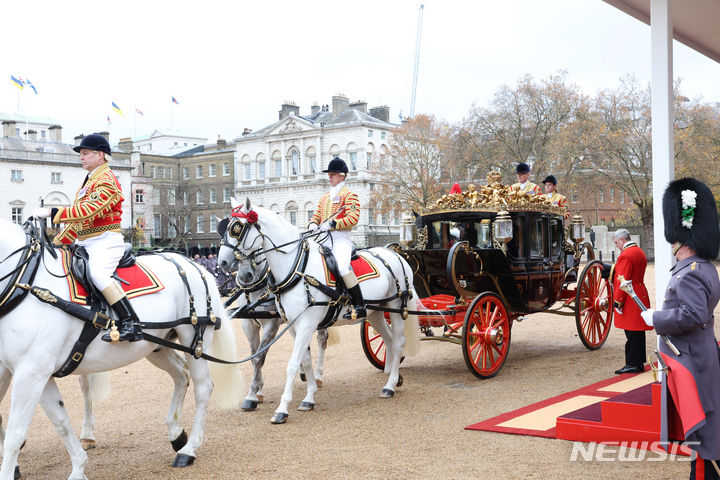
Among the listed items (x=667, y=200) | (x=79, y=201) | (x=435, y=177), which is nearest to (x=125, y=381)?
(x=79, y=201)

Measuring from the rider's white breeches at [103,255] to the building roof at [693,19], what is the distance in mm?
6069

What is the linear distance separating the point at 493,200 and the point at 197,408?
5.24m

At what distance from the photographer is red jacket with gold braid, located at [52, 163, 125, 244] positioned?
5.24 metres

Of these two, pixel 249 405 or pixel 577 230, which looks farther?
pixel 577 230

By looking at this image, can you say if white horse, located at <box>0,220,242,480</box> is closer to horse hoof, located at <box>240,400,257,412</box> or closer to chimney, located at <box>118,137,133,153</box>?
horse hoof, located at <box>240,400,257,412</box>

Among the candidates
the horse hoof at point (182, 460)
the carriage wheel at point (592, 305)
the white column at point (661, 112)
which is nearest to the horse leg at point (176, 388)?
the horse hoof at point (182, 460)

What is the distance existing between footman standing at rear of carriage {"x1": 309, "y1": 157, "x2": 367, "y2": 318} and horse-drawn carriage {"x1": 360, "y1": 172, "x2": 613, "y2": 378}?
1309 mm

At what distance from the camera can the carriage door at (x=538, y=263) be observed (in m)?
9.73

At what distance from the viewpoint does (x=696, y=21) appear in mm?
9352

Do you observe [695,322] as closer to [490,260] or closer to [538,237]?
[490,260]

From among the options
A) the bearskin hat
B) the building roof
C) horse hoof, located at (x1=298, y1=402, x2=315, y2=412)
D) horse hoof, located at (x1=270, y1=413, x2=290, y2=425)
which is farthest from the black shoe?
the bearskin hat

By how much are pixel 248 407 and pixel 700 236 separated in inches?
197

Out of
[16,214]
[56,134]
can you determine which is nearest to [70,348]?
[16,214]

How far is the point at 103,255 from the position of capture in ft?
17.3
